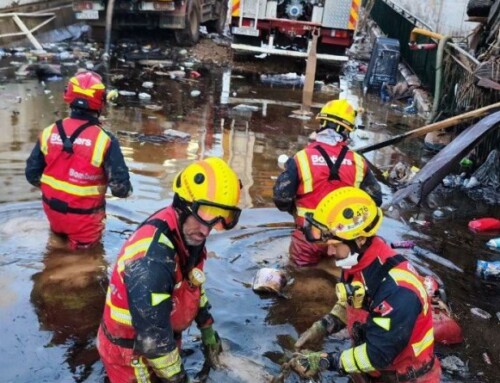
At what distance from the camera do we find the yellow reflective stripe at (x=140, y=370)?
8.98 feet

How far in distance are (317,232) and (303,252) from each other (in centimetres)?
204

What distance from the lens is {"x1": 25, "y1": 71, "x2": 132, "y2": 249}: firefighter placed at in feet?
14.1

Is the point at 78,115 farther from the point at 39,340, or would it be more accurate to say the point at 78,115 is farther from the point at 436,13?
the point at 436,13

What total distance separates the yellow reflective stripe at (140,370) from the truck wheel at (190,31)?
13.3 meters

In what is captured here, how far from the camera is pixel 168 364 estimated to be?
2.60 m

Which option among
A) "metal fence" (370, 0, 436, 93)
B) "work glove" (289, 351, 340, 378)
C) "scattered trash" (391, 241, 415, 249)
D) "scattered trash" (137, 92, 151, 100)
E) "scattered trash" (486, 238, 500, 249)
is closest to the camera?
"work glove" (289, 351, 340, 378)

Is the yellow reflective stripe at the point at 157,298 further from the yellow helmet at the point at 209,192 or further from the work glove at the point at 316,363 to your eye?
the work glove at the point at 316,363

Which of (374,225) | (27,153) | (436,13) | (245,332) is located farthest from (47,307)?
(436,13)

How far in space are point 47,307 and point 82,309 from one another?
25 cm

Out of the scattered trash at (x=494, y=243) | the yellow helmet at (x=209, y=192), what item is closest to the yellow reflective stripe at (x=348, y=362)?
the yellow helmet at (x=209, y=192)

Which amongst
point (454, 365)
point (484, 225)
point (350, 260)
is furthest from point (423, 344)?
point (484, 225)

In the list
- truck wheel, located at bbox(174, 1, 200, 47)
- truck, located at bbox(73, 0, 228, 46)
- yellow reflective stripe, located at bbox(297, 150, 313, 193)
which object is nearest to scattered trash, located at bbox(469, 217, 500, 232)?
yellow reflective stripe, located at bbox(297, 150, 313, 193)

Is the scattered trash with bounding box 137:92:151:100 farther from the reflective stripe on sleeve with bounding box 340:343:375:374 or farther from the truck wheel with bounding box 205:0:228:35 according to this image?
the truck wheel with bounding box 205:0:228:35

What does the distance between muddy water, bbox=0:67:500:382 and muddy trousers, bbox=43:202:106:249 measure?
135mm
